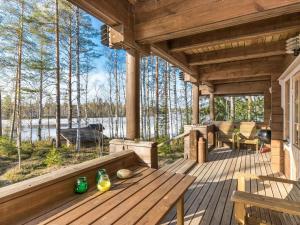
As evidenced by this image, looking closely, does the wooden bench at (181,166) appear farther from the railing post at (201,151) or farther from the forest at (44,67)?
the forest at (44,67)

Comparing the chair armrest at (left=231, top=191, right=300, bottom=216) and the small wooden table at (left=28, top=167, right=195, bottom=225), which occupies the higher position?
the small wooden table at (left=28, top=167, right=195, bottom=225)

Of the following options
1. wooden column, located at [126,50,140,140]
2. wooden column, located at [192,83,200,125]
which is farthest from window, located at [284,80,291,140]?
wooden column, located at [126,50,140,140]

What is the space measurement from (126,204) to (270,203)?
3.58ft

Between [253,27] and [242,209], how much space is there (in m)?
2.05

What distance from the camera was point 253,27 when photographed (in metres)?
2.42

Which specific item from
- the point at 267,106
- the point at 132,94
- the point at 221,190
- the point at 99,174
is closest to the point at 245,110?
the point at 267,106

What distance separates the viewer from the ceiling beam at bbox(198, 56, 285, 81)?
13.8ft

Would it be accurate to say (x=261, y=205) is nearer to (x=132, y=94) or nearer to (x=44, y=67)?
(x=132, y=94)

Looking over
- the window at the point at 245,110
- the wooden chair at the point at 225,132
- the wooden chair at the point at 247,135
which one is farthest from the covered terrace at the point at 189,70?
the window at the point at 245,110

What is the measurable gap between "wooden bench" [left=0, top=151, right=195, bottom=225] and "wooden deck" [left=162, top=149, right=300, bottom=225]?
1.02 metres

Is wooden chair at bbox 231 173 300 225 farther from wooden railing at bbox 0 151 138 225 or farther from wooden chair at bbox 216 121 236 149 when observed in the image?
wooden chair at bbox 216 121 236 149

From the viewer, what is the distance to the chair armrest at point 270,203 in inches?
55.2

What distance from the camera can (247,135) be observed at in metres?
6.56

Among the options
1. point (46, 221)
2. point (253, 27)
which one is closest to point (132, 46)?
point (253, 27)
